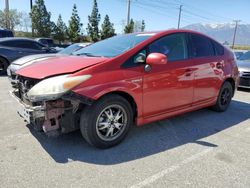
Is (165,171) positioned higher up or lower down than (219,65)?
lower down

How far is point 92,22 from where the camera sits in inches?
1839


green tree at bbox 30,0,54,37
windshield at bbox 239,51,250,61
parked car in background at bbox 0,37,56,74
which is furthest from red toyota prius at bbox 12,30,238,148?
green tree at bbox 30,0,54,37

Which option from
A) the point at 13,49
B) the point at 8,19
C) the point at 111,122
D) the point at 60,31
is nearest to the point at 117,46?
the point at 111,122

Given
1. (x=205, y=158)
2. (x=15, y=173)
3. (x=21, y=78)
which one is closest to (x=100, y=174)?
(x=15, y=173)

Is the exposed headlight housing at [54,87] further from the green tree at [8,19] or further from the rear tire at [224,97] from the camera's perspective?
the green tree at [8,19]

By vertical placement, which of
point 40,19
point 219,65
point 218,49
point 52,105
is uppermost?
point 40,19

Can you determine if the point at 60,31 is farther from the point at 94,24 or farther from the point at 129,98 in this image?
the point at 129,98

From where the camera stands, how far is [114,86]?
335cm

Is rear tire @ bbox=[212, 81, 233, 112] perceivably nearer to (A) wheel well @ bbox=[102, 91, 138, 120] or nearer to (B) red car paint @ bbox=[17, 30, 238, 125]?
(B) red car paint @ bbox=[17, 30, 238, 125]

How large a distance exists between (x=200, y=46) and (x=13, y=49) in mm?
8474

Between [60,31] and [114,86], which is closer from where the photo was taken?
[114,86]

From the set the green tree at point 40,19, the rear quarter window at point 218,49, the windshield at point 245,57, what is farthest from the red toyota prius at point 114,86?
the green tree at point 40,19

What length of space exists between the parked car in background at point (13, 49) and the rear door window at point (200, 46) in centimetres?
824

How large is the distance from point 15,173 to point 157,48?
8.38 ft
